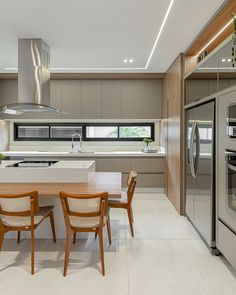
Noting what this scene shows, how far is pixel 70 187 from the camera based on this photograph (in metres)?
2.95

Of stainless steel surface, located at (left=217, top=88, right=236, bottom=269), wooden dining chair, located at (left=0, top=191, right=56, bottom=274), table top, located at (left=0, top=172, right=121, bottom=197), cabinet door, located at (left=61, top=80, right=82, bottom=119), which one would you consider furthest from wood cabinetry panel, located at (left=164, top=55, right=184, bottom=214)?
wooden dining chair, located at (left=0, top=191, right=56, bottom=274)

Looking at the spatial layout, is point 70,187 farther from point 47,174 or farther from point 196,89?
point 196,89

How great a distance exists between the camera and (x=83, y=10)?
111 inches

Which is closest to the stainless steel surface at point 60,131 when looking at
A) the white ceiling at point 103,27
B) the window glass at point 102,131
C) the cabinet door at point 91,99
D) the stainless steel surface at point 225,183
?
the window glass at point 102,131

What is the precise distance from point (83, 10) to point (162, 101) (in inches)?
130

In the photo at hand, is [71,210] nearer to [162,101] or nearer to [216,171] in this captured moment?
[216,171]

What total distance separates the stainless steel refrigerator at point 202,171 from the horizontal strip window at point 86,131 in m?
2.42

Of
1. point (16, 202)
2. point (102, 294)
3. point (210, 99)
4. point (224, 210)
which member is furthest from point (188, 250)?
point (16, 202)

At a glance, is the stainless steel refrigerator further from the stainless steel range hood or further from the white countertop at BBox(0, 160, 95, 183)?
the stainless steel range hood

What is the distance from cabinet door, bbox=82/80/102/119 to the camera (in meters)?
5.75

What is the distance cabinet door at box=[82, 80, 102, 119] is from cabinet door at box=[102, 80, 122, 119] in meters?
0.11

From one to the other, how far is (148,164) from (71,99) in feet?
7.37

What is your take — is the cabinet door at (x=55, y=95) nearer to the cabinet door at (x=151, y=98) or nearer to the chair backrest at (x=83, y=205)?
the cabinet door at (x=151, y=98)

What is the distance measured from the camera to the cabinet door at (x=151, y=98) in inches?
228
